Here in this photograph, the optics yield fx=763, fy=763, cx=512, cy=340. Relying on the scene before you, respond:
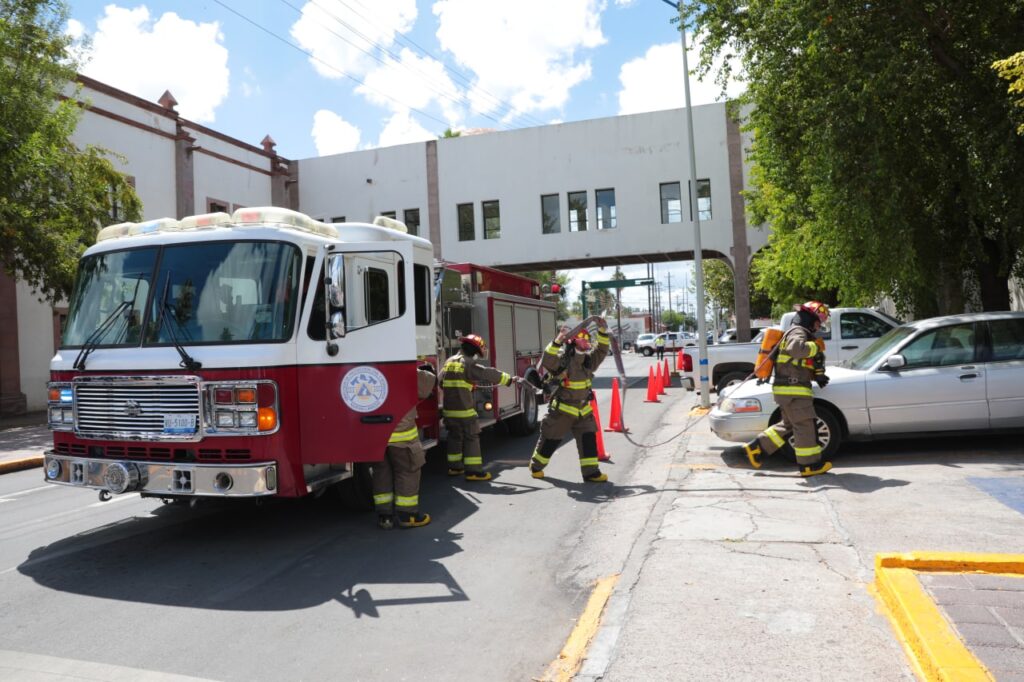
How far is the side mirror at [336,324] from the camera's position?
5824 mm

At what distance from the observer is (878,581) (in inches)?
173

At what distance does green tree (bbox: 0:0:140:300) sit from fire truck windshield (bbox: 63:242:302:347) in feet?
41.1

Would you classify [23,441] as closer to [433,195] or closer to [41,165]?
[41,165]

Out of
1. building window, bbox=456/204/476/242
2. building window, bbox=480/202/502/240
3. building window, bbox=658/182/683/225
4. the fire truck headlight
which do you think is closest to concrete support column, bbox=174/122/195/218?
building window, bbox=456/204/476/242

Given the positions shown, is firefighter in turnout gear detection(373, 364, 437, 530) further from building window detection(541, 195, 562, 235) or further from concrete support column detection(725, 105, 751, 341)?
building window detection(541, 195, 562, 235)

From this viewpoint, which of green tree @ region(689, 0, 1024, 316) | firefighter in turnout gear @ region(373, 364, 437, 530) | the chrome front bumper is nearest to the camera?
the chrome front bumper

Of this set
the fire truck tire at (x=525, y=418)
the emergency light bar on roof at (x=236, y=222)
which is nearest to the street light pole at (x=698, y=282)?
the fire truck tire at (x=525, y=418)

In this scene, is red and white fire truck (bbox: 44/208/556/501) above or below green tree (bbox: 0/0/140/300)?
below

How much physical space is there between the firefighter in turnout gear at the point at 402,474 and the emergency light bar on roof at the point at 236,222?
5.03ft

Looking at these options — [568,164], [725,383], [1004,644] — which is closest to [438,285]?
[1004,644]

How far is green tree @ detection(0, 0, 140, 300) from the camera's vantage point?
53.9ft

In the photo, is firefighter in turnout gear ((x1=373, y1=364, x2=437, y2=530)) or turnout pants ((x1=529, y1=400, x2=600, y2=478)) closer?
firefighter in turnout gear ((x1=373, y1=364, x2=437, y2=530))

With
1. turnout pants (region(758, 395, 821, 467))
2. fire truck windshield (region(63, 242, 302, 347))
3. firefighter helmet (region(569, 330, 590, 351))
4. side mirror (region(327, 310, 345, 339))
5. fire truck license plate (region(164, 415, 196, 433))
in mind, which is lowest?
turnout pants (region(758, 395, 821, 467))

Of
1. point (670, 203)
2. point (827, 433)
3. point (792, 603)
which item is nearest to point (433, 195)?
point (670, 203)
